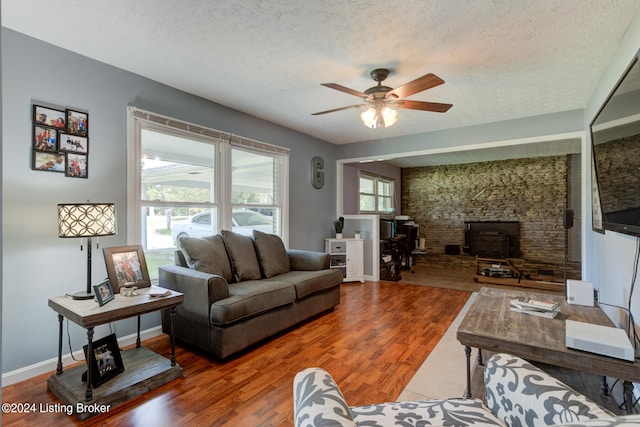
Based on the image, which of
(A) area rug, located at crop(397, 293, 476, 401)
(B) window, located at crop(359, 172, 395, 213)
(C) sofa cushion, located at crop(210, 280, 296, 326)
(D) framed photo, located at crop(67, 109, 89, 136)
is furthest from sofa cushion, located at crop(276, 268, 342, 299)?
(B) window, located at crop(359, 172, 395, 213)

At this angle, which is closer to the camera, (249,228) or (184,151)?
(184,151)

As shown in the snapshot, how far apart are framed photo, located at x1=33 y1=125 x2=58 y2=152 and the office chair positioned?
5.33 metres

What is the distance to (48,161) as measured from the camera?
8.11ft

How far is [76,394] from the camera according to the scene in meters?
2.02

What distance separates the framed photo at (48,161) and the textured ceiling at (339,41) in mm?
832

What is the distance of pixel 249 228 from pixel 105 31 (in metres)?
2.49

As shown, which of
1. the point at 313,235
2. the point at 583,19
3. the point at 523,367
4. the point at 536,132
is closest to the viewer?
the point at 523,367

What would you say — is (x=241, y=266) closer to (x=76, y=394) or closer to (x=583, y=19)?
(x=76, y=394)

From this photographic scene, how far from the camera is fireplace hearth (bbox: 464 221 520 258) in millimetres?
6484

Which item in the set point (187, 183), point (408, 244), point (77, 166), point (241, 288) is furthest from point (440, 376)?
point (408, 244)

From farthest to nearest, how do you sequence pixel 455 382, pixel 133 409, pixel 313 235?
pixel 313 235
pixel 455 382
pixel 133 409

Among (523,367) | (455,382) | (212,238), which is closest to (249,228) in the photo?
(212,238)

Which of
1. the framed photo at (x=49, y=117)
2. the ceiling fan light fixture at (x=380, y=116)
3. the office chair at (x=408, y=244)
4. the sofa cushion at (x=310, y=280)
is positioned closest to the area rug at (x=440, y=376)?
the sofa cushion at (x=310, y=280)

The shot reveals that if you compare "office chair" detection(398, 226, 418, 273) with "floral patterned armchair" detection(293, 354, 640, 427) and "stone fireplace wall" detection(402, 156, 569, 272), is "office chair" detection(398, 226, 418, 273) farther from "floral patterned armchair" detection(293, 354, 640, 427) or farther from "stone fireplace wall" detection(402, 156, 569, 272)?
"floral patterned armchair" detection(293, 354, 640, 427)
